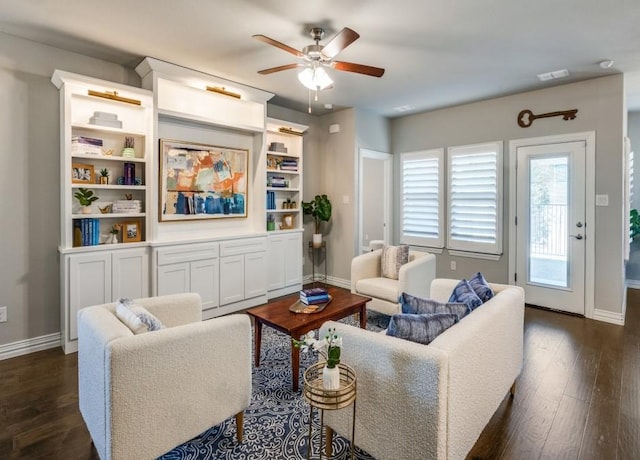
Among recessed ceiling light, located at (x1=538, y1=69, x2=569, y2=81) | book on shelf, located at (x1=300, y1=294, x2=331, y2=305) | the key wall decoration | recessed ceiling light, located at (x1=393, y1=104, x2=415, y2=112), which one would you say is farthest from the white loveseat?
recessed ceiling light, located at (x1=393, y1=104, x2=415, y2=112)

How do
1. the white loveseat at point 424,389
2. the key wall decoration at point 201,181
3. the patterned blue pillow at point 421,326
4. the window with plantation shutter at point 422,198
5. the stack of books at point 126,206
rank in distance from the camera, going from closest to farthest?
the white loveseat at point 424,389
the patterned blue pillow at point 421,326
the stack of books at point 126,206
the key wall decoration at point 201,181
the window with plantation shutter at point 422,198

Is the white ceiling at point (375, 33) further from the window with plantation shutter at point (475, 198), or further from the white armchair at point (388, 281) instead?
the white armchair at point (388, 281)

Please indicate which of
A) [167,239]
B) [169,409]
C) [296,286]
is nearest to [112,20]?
[167,239]

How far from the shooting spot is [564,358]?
3049 millimetres

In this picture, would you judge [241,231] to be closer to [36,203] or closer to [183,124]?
[183,124]

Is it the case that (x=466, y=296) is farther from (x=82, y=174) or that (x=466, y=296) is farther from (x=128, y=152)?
(x=82, y=174)

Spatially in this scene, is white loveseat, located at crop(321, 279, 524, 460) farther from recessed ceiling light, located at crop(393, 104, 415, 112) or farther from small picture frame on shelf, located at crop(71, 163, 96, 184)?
recessed ceiling light, located at crop(393, 104, 415, 112)

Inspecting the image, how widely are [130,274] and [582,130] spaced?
Answer: 5.28m

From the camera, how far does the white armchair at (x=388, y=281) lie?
142 inches

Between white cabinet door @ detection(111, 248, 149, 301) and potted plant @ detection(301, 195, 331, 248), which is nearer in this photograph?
white cabinet door @ detection(111, 248, 149, 301)

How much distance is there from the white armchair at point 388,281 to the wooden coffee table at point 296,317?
1.52 feet

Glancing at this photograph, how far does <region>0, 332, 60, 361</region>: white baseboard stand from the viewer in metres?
3.06

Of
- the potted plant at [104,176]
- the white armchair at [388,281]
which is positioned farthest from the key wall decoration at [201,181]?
the white armchair at [388,281]

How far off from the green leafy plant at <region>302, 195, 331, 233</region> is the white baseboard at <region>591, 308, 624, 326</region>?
3611 millimetres
